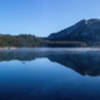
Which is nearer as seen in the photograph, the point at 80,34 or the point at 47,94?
the point at 47,94

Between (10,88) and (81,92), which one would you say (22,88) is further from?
(81,92)

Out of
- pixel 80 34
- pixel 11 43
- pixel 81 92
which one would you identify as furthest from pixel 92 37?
pixel 81 92

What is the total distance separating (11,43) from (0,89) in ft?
394

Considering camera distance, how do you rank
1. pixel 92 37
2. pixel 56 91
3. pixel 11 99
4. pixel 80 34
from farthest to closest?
pixel 80 34 → pixel 92 37 → pixel 56 91 → pixel 11 99

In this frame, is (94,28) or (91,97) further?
(94,28)

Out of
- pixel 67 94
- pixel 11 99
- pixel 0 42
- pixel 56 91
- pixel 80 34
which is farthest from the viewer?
pixel 80 34

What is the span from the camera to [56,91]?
11859mm

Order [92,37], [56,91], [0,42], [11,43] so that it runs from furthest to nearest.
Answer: [92,37]
[11,43]
[0,42]
[56,91]

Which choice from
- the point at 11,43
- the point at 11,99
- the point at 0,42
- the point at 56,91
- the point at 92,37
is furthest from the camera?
the point at 92,37

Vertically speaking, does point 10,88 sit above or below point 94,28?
below

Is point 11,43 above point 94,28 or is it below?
below

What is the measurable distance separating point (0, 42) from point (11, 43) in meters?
23.1

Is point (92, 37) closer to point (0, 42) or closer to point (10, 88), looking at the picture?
point (0, 42)

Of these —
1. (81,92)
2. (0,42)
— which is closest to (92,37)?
(0,42)
